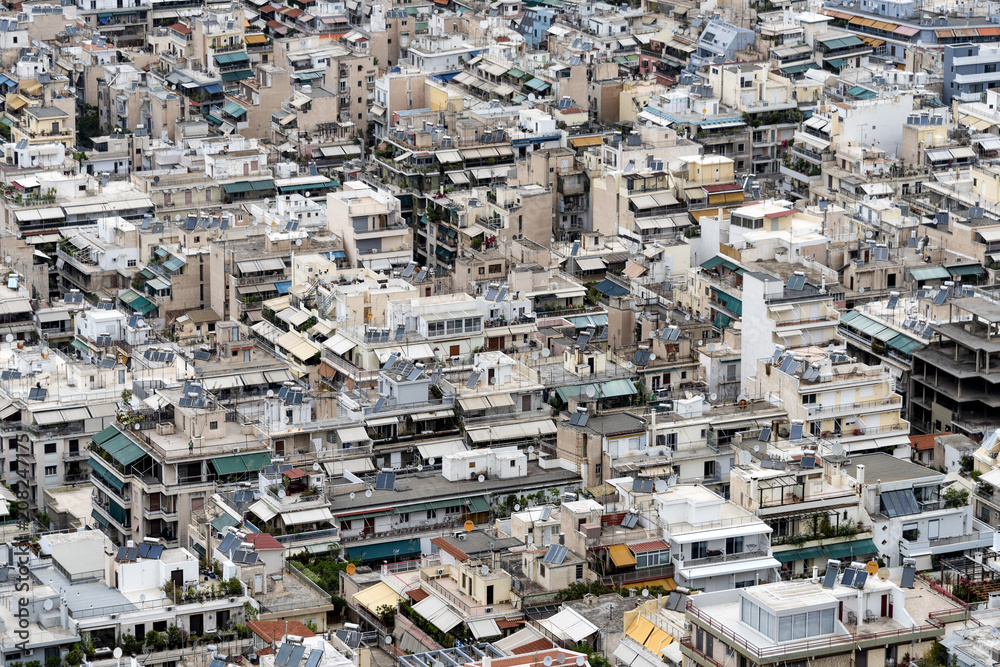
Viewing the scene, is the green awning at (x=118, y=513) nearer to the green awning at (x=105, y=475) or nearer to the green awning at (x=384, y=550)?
the green awning at (x=105, y=475)

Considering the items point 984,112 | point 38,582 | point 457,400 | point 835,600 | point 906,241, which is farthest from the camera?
point 984,112

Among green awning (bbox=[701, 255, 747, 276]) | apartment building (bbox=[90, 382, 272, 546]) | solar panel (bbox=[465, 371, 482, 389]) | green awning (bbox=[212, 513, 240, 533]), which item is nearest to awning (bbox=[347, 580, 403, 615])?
green awning (bbox=[212, 513, 240, 533])

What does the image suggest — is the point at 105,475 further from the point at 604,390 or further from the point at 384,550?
the point at 604,390

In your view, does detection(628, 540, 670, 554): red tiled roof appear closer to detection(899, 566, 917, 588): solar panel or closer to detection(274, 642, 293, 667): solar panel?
detection(899, 566, 917, 588): solar panel

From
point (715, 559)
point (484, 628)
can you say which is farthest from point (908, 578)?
point (484, 628)

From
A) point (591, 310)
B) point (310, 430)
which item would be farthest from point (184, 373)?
point (591, 310)

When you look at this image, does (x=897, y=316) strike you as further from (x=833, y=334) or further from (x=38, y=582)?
(x=38, y=582)

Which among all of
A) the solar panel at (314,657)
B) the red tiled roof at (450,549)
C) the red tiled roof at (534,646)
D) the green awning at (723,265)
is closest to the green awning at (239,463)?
the red tiled roof at (450,549)

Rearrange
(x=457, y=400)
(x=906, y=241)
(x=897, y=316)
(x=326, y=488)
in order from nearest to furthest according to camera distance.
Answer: (x=326, y=488) → (x=457, y=400) → (x=897, y=316) → (x=906, y=241)
